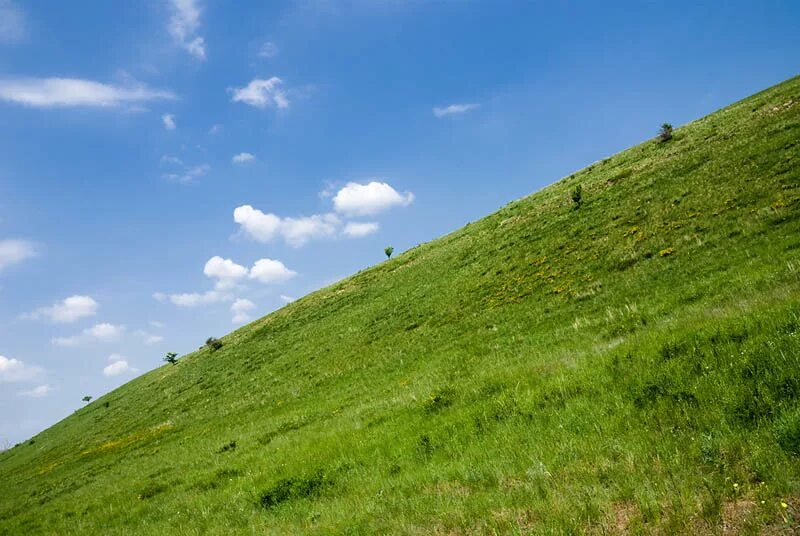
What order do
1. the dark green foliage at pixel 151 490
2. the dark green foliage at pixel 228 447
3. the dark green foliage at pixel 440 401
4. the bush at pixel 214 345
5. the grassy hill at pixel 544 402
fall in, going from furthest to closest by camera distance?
the bush at pixel 214 345 < the dark green foliage at pixel 228 447 < the dark green foliage at pixel 151 490 < the dark green foliage at pixel 440 401 < the grassy hill at pixel 544 402

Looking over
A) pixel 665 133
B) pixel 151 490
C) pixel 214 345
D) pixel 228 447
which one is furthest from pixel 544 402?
pixel 214 345

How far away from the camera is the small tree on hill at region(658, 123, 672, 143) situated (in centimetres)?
4566

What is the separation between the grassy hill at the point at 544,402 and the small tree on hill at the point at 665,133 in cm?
671

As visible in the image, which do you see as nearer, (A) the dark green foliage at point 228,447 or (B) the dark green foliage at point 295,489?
(B) the dark green foliage at point 295,489

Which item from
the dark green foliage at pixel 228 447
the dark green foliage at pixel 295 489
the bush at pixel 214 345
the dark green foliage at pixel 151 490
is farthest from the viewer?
the bush at pixel 214 345

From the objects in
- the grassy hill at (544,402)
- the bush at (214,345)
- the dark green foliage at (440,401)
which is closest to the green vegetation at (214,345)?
the bush at (214,345)

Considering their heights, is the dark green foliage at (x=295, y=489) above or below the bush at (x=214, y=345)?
below

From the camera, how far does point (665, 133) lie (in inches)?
1826

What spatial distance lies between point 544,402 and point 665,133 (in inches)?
1873

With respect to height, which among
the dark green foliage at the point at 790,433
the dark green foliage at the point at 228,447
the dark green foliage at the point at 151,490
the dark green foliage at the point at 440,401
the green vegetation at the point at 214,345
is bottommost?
the dark green foliage at the point at 790,433

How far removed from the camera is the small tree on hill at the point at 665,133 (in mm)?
45656

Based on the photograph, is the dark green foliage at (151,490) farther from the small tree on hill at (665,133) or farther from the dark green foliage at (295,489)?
the small tree on hill at (665,133)

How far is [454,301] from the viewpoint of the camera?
2970 centimetres

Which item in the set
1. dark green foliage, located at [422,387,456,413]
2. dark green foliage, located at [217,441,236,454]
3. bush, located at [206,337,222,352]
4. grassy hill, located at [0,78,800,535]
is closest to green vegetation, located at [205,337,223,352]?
bush, located at [206,337,222,352]
